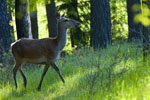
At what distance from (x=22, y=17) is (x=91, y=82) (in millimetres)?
5988

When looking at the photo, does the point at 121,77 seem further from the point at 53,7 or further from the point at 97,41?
the point at 53,7

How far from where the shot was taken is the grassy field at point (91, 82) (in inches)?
259

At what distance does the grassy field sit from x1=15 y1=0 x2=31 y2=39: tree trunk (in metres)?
1.59

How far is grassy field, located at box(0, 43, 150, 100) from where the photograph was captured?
6.57m

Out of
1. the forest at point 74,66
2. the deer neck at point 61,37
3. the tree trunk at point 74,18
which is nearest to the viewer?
the forest at point 74,66

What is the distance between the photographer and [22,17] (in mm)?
12578

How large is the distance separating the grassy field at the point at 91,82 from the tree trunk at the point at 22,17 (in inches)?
62.7

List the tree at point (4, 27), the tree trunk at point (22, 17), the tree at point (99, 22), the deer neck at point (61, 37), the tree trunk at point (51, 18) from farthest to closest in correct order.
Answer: the tree trunk at point (51, 18)
the tree at point (99, 22)
the tree at point (4, 27)
the tree trunk at point (22, 17)
the deer neck at point (61, 37)

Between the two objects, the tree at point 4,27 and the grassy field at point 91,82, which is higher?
the tree at point 4,27

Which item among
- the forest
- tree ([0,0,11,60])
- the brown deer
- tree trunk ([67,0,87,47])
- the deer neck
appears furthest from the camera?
tree trunk ([67,0,87,47])

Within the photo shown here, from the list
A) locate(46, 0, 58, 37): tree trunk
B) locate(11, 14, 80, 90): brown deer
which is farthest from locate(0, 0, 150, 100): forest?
locate(46, 0, 58, 37): tree trunk

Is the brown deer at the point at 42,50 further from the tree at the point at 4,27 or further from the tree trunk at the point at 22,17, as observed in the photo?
the tree at the point at 4,27

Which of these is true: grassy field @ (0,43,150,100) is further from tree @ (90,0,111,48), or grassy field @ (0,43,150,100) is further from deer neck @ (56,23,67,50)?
tree @ (90,0,111,48)

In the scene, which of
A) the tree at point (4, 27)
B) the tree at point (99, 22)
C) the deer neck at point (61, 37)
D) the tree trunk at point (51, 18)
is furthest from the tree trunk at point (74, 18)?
the deer neck at point (61, 37)
